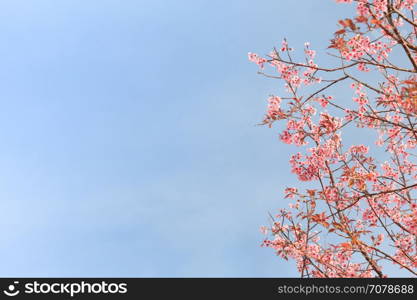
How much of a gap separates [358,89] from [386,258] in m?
3.34

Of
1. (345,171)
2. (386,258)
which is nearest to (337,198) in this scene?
(345,171)

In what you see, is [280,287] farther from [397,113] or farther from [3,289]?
[3,289]

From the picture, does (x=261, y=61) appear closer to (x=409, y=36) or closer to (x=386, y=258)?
(x=409, y=36)

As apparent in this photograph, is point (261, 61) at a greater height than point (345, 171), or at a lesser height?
greater

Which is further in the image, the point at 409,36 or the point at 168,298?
the point at 409,36

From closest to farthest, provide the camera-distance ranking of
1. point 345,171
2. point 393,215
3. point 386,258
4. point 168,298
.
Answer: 1. point 168,298
2. point 386,258
3. point 345,171
4. point 393,215

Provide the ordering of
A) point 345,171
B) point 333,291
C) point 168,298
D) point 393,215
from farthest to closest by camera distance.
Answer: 1. point 393,215
2. point 345,171
3. point 333,291
4. point 168,298

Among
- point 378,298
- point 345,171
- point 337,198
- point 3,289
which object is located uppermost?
point 345,171

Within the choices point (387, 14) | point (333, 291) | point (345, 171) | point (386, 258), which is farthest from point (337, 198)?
point (387, 14)

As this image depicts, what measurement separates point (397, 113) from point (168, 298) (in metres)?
5.38

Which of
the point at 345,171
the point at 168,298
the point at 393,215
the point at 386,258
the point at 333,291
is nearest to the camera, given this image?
the point at 168,298

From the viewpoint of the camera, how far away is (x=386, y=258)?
8.61m

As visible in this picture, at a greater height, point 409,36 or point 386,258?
point 409,36

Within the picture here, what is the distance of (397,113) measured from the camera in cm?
886
